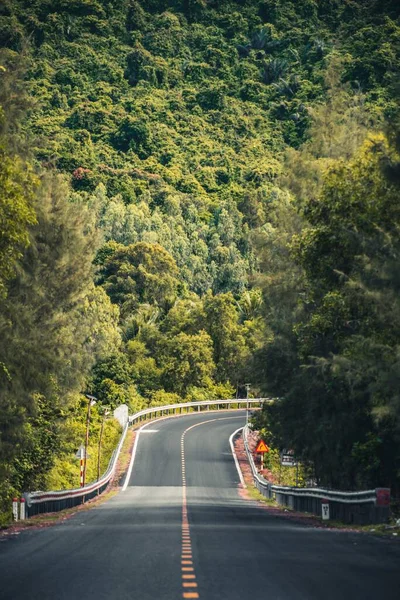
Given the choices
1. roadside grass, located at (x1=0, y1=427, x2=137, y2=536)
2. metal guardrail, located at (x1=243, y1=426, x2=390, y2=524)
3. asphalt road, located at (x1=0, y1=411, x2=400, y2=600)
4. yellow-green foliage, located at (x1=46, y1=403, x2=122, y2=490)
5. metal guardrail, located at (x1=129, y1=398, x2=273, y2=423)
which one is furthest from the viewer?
metal guardrail, located at (x1=129, y1=398, x2=273, y2=423)

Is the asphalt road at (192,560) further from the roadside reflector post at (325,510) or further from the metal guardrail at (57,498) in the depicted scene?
the metal guardrail at (57,498)

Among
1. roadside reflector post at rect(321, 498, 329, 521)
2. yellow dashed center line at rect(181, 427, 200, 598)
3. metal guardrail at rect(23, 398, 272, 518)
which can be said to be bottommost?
yellow dashed center line at rect(181, 427, 200, 598)

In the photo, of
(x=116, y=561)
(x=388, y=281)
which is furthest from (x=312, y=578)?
(x=388, y=281)

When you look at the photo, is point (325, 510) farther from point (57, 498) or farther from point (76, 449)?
point (76, 449)

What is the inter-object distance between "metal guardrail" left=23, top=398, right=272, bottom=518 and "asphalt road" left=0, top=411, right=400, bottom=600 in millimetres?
1522

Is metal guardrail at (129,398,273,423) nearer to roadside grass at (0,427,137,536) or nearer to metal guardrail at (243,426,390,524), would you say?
roadside grass at (0,427,137,536)

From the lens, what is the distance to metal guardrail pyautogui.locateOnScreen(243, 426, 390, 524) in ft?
83.7

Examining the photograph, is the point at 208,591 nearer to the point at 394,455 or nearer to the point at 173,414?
the point at 394,455

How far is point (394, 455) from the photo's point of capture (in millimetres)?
29078

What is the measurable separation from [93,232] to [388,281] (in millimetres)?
24147

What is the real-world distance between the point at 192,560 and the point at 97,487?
30809 mm

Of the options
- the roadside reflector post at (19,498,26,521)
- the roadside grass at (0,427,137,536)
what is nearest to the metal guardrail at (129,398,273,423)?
the roadside grass at (0,427,137,536)

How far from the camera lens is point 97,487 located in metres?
45.8

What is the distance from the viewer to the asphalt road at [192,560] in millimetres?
12203
